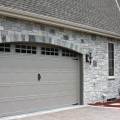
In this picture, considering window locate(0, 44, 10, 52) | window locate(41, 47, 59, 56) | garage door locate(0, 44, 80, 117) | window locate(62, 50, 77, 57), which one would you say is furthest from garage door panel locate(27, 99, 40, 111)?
window locate(62, 50, 77, 57)

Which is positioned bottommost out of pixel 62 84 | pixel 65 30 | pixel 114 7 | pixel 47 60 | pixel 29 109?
pixel 29 109

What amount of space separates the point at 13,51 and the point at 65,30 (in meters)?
3.19

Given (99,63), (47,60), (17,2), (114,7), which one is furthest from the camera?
(114,7)

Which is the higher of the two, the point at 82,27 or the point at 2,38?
the point at 82,27

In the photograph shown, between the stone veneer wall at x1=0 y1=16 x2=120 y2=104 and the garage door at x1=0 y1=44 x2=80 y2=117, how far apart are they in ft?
1.39

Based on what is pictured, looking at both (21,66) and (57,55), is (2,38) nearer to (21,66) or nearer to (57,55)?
(21,66)

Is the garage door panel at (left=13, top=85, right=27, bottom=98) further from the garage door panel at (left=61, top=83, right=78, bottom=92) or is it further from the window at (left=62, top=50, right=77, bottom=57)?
the window at (left=62, top=50, right=77, bottom=57)

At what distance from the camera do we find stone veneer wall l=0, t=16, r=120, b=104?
11.2 meters

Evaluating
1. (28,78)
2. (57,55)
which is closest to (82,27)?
(57,55)

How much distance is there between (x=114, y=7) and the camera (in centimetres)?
2086

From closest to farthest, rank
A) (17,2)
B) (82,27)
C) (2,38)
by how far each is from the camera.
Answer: (2,38), (17,2), (82,27)

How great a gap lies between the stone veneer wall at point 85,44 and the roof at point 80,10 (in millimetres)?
521

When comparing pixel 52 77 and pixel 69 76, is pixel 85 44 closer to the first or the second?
pixel 69 76

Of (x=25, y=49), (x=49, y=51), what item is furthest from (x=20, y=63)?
(x=49, y=51)
